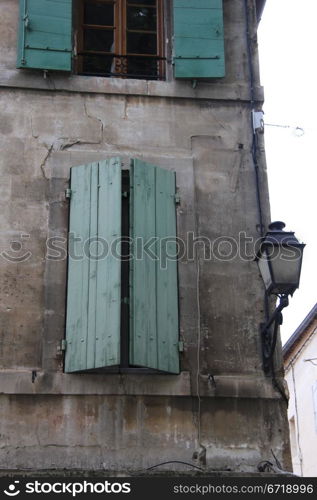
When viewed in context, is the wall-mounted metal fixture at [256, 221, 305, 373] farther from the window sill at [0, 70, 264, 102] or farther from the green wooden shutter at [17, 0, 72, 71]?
the green wooden shutter at [17, 0, 72, 71]

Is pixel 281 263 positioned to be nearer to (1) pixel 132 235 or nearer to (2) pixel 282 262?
(2) pixel 282 262

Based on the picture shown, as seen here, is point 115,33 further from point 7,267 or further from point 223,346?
point 223,346

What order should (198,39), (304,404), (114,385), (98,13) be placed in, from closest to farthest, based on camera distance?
(114,385)
(198,39)
(98,13)
(304,404)

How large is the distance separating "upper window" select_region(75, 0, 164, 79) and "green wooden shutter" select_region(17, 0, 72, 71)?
1.05ft

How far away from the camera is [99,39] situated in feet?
32.7

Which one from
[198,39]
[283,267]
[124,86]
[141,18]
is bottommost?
[283,267]

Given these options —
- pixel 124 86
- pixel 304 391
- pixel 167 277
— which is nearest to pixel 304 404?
pixel 304 391

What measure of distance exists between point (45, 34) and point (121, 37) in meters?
0.92

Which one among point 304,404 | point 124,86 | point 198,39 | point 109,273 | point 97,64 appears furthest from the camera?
point 304,404

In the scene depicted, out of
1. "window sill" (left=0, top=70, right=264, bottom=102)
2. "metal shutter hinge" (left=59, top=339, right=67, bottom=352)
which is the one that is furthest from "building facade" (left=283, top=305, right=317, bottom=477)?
"metal shutter hinge" (left=59, top=339, right=67, bottom=352)

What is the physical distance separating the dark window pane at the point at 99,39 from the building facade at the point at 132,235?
14 mm

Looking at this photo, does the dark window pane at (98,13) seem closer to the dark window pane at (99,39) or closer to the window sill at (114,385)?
the dark window pane at (99,39)

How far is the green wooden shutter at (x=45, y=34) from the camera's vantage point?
30.3 ft

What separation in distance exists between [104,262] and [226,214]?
1471 mm
